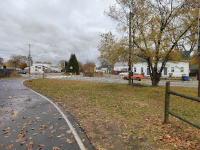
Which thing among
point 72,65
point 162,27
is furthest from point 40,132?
point 72,65

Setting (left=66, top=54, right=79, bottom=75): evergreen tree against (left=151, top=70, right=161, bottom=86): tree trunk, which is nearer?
(left=151, top=70, right=161, bottom=86): tree trunk

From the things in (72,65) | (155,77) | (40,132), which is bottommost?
(40,132)

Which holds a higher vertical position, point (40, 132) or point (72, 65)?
point (72, 65)

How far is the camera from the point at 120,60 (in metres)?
14.1

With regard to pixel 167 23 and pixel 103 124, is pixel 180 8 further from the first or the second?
pixel 103 124

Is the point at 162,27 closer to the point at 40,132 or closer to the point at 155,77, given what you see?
the point at 155,77

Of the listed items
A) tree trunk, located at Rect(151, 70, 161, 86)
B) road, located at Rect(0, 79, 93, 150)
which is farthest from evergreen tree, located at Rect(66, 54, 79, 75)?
road, located at Rect(0, 79, 93, 150)

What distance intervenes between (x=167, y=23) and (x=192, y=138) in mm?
11415

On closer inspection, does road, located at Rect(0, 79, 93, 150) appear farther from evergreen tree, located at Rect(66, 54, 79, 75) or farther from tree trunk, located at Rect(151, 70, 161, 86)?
evergreen tree, located at Rect(66, 54, 79, 75)

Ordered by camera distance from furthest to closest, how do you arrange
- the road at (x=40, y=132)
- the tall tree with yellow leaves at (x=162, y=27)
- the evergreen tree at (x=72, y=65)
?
the evergreen tree at (x=72, y=65) → the tall tree with yellow leaves at (x=162, y=27) → the road at (x=40, y=132)

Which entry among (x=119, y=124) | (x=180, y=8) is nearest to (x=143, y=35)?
(x=180, y=8)

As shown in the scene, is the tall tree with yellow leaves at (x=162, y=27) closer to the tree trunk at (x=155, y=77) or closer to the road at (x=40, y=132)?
the tree trunk at (x=155, y=77)

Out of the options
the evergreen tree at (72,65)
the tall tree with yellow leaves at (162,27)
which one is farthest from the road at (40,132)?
the evergreen tree at (72,65)

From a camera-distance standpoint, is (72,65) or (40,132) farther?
(72,65)
